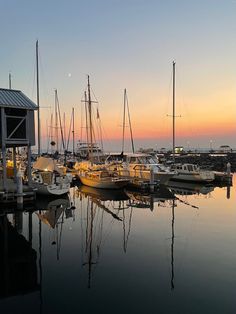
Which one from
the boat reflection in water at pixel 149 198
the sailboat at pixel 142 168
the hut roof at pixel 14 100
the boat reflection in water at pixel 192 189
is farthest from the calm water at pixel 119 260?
the sailboat at pixel 142 168

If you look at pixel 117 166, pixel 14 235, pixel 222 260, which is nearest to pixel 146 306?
pixel 222 260

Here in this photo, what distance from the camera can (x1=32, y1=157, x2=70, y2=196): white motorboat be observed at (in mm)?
23502

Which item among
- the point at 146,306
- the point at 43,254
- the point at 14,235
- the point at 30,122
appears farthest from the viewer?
the point at 30,122

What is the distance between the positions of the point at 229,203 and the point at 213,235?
917 cm

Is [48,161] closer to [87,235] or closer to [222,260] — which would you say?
[87,235]

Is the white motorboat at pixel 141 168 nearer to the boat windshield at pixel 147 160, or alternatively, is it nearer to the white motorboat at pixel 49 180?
the boat windshield at pixel 147 160

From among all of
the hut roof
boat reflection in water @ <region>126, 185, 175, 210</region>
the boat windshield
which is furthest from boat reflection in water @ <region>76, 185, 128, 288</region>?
the hut roof

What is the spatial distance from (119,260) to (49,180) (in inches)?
593

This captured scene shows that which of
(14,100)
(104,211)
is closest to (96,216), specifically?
(104,211)

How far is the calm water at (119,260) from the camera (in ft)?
25.8

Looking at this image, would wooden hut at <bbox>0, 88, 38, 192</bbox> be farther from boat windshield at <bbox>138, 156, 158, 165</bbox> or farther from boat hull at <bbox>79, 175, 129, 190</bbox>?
boat windshield at <bbox>138, 156, 158, 165</bbox>

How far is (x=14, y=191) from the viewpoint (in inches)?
800

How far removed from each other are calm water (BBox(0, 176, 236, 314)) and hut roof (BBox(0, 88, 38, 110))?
670cm

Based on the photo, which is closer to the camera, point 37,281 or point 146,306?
point 146,306
